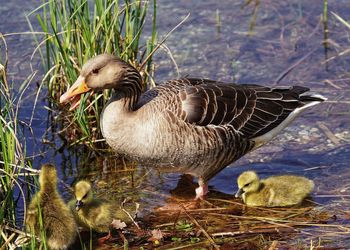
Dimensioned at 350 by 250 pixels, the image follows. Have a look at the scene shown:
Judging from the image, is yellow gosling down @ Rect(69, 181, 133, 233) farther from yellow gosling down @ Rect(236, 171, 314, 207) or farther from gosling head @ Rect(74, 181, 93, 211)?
yellow gosling down @ Rect(236, 171, 314, 207)

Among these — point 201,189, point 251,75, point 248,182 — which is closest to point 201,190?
point 201,189

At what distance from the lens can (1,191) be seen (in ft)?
22.7

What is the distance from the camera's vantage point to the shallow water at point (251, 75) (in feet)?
28.8

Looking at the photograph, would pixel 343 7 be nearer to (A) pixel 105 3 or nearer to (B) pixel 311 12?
(B) pixel 311 12

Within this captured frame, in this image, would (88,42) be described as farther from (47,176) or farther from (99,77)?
(47,176)

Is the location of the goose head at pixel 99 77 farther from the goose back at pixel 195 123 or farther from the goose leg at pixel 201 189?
the goose leg at pixel 201 189

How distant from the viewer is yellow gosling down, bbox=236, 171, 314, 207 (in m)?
7.97

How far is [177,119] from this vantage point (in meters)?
8.02

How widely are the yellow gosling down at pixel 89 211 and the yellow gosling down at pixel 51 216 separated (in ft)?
0.98

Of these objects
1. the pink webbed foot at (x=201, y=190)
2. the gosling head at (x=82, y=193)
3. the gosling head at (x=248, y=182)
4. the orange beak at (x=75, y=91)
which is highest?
the orange beak at (x=75, y=91)

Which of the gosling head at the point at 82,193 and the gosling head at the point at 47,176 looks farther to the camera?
the gosling head at the point at 82,193

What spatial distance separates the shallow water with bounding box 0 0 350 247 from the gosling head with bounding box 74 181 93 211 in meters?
1.04

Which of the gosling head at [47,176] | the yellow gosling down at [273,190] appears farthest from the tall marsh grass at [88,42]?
the yellow gosling down at [273,190]

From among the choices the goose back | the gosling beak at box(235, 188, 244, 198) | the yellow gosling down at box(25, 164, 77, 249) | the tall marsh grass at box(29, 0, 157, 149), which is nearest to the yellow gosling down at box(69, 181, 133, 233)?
the yellow gosling down at box(25, 164, 77, 249)
